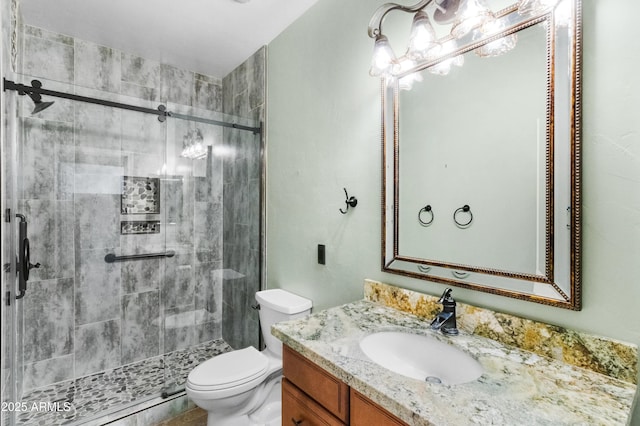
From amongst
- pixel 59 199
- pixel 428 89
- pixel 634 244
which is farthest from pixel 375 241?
pixel 59 199

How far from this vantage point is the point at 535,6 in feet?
3.06

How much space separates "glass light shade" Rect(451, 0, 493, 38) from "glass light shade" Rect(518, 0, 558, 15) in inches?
3.5

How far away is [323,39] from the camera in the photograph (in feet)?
5.86

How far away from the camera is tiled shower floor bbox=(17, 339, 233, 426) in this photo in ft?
6.22

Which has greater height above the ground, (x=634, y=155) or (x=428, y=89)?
(x=428, y=89)

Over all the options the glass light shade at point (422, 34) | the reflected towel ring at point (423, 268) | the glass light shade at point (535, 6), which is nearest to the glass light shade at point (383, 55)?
the glass light shade at point (422, 34)

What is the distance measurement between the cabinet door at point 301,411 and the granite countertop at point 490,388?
0.53 ft

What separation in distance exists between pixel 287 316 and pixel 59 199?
6.14 feet

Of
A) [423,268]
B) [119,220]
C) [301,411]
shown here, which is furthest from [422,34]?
[119,220]

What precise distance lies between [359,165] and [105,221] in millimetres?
2061

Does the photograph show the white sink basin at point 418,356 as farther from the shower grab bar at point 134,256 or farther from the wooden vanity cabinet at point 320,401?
the shower grab bar at point 134,256

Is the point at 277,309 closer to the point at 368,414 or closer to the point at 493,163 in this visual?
the point at 368,414

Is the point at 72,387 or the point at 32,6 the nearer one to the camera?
the point at 32,6

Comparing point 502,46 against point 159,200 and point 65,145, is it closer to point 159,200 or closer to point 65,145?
point 159,200
